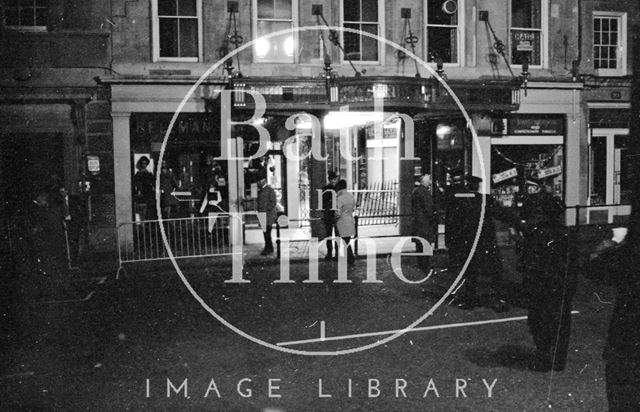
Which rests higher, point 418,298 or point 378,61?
point 378,61

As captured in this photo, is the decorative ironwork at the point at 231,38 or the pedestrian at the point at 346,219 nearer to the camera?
the pedestrian at the point at 346,219

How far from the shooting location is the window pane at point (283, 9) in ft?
57.0

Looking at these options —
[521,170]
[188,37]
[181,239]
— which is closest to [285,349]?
[181,239]

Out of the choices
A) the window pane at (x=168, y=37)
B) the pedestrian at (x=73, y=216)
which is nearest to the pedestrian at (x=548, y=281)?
the pedestrian at (x=73, y=216)

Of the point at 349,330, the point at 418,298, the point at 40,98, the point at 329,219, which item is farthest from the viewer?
the point at 40,98

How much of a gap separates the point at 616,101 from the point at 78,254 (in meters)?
16.4

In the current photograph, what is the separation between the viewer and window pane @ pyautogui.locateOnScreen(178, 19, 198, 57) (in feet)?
55.7

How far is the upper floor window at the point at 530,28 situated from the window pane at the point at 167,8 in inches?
387

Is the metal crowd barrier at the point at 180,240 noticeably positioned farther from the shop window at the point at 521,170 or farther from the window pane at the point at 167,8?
the shop window at the point at 521,170

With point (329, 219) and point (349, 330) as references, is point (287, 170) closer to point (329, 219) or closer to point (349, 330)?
point (329, 219)

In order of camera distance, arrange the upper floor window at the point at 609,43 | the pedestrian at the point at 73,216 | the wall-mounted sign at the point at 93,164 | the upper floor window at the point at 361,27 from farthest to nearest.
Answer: the upper floor window at the point at 609,43 < the upper floor window at the point at 361,27 < the wall-mounted sign at the point at 93,164 < the pedestrian at the point at 73,216

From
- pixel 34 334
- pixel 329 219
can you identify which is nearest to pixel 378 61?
pixel 329 219

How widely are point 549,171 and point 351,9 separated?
25.4ft

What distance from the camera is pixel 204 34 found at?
16906mm
